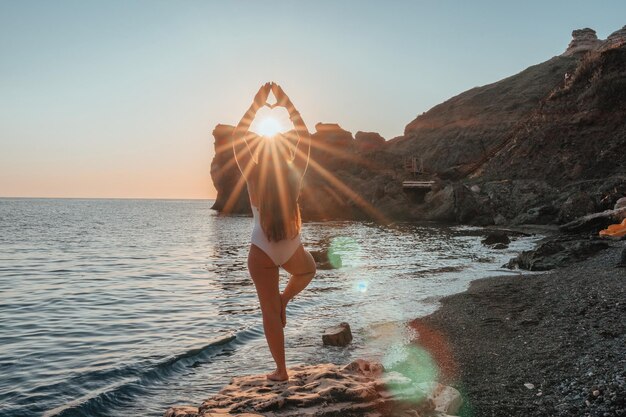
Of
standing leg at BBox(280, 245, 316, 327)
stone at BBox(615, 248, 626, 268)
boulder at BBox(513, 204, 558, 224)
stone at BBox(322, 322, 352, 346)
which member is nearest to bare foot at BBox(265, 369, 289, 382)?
standing leg at BBox(280, 245, 316, 327)

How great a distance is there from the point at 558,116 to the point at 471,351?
52.4 meters

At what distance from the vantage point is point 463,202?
5625 centimetres

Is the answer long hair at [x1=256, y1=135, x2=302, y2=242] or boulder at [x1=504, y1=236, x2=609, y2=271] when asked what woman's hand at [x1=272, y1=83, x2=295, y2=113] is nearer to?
long hair at [x1=256, y1=135, x2=302, y2=242]

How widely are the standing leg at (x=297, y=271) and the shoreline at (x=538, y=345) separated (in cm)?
264

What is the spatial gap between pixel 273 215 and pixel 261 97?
4.63 ft

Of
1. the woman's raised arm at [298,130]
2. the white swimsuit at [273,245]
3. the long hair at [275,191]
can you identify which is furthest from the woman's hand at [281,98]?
the white swimsuit at [273,245]

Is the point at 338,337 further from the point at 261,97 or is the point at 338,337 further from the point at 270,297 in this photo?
the point at 261,97

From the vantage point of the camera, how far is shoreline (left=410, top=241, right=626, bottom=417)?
19.8 ft

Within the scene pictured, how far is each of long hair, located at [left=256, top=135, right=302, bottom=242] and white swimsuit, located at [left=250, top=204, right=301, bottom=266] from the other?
6 cm

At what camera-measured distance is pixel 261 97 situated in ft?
18.4

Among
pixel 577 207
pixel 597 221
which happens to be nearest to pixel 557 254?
pixel 597 221

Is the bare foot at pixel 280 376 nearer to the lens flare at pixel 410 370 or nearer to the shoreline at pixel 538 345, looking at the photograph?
the lens flare at pixel 410 370

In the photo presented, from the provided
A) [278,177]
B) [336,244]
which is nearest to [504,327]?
[278,177]

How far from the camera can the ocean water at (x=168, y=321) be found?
27.7ft
